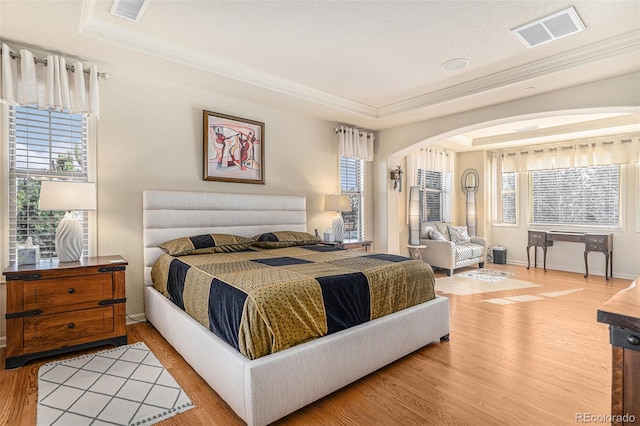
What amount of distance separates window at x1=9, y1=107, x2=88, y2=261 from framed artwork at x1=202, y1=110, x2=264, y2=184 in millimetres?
1188

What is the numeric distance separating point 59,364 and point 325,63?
11.3ft

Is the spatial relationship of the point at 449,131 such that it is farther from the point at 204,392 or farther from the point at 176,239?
the point at 204,392

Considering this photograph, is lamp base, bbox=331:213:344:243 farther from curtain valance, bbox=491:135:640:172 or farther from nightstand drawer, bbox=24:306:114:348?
curtain valance, bbox=491:135:640:172

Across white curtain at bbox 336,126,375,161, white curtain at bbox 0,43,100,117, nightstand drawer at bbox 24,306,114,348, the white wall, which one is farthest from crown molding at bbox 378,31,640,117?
nightstand drawer at bbox 24,306,114,348

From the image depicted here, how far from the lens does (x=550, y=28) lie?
8.84 feet

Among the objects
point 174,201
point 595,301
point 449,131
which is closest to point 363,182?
point 449,131

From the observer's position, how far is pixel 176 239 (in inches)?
135

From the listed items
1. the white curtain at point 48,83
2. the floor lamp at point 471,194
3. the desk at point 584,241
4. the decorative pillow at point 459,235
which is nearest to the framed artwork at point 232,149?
the white curtain at point 48,83

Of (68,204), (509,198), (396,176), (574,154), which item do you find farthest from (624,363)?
(509,198)

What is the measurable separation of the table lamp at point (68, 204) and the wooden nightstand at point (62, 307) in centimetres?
11

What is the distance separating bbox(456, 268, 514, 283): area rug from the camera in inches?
220

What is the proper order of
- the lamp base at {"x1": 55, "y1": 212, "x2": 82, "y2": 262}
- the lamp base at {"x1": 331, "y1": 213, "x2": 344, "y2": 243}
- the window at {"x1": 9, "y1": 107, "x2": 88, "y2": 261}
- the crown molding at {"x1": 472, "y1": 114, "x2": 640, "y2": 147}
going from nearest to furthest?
the lamp base at {"x1": 55, "y1": 212, "x2": 82, "y2": 262} < the window at {"x1": 9, "y1": 107, "x2": 88, "y2": 261} < the lamp base at {"x1": 331, "y1": 213, "x2": 344, "y2": 243} < the crown molding at {"x1": 472, "y1": 114, "x2": 640, "y2": 147}

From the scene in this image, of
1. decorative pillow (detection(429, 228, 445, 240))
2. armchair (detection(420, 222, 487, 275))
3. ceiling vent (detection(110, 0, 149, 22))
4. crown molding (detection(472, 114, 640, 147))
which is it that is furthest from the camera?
decorative pillow (detection(429, 228, 445, 240))

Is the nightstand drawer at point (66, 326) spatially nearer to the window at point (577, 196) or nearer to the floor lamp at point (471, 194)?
the floor lamp at point (471, 194)
